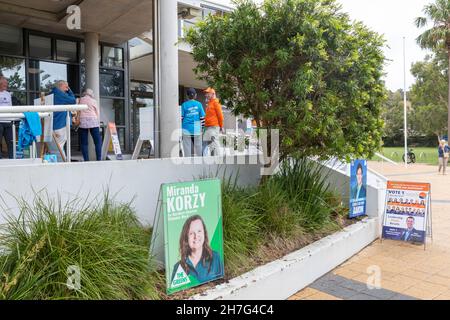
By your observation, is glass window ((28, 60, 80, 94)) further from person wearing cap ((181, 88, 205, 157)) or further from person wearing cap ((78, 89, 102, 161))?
person wearing cap ((181, 88, 205, 157))

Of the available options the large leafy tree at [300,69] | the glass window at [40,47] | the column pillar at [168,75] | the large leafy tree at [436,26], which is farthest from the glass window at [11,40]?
the large leafy tree at [436,26]

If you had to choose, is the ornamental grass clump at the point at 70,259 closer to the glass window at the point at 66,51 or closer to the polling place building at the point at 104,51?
the polling place building at the point at 104,51

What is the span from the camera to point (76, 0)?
8.55 m

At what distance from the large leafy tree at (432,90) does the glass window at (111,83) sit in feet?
113

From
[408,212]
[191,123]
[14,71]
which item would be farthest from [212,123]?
[14,71]

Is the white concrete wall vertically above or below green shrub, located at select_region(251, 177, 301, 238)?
above

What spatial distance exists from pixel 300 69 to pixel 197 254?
2.56m

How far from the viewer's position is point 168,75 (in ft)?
20.9

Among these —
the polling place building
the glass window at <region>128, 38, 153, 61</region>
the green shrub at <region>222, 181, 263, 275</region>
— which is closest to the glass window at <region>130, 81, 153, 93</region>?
the polling place building

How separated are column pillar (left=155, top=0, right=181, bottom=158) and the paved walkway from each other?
3154mm

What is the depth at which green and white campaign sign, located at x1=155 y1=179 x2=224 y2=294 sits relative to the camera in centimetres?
332

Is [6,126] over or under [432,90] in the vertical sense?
under

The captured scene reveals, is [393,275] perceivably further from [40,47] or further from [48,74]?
[40,47]
